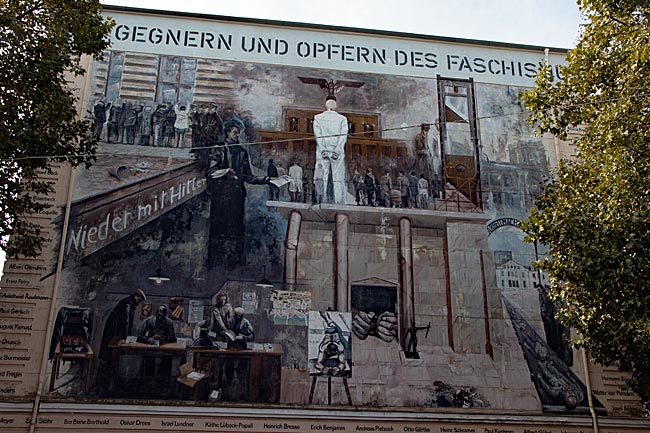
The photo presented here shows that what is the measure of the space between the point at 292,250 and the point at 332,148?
2906mm

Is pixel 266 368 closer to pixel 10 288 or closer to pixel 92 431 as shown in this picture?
pixel 92 431

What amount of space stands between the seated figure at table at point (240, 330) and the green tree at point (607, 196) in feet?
21.3

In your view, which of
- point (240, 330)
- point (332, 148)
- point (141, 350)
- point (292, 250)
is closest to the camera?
point (141, 350)

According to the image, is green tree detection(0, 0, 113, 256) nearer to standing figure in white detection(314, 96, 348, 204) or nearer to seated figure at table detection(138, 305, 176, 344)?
seated figure at table detection(138, 305, 176, 344)

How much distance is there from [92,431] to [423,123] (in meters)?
10.8

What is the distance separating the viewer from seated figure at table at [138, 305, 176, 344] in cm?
1453

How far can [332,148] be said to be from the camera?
16734 mm

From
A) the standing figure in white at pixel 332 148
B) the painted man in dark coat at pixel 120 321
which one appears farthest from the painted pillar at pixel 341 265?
the painted man in dark coat at pixel 120 321

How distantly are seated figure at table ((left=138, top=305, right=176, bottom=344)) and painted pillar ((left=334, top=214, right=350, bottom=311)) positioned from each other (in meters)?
3.80

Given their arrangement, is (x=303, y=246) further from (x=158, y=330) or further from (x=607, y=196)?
(x=607, y=196)

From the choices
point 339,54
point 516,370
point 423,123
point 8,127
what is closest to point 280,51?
point 339,54

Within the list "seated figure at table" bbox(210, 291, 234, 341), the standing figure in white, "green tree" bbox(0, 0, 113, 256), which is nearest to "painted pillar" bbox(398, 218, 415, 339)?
the standing figure in white

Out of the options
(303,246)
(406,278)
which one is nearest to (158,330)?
(303,246)

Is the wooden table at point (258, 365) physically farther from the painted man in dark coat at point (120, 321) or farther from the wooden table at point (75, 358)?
the wooden table at point (75, 358)
